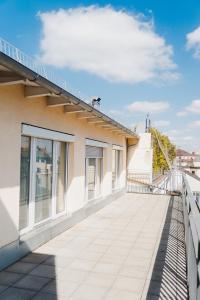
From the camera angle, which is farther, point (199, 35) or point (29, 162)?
point (199, 35)

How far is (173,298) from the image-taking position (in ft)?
14.8

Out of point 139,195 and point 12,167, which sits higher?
point 12,167

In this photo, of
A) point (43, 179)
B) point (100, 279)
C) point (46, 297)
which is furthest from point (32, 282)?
point (43, 179)

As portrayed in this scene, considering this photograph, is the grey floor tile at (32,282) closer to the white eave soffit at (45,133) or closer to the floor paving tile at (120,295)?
the floor paving tile at (120,295)

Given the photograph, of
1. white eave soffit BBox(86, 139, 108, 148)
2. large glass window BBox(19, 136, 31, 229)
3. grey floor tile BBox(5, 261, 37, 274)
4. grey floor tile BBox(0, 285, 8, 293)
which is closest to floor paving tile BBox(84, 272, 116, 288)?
grey floor tile BBox(5, 261, 37, 274)

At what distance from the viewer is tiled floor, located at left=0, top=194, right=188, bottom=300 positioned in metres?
4.62

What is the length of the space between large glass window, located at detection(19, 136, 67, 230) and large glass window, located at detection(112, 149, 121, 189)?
260 inches

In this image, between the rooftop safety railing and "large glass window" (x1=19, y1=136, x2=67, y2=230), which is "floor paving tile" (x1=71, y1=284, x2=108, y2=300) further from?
the rooftop safety railing

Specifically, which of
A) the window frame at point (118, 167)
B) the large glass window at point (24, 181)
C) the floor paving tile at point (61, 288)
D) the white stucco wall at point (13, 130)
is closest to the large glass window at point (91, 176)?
the white stucco wall at point (13, 130)

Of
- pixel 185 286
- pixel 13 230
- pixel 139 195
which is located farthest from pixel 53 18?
pixel 139 195

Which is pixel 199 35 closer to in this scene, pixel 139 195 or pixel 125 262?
pixel 139 195

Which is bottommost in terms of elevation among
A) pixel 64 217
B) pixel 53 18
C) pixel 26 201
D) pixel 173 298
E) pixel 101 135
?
pixel 173 298

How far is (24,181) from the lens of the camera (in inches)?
257

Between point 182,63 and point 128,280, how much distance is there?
11.3 meters
